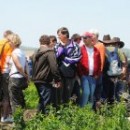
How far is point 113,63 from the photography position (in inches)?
379

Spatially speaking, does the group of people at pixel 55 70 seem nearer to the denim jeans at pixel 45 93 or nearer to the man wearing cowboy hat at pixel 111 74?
the denim jeans at pixel 45 93

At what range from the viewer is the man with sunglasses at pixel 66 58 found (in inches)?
324

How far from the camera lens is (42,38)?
8.25m

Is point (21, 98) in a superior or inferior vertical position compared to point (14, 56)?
inferior

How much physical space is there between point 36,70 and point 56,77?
1.30 feet

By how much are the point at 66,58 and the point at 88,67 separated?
499 mm

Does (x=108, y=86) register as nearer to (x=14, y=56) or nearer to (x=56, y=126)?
(x=14, y=56)

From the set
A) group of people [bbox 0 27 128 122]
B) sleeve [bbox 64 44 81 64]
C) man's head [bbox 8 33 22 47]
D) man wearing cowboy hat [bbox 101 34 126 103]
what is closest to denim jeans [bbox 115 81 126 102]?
man wearing cowboy hat [bbox 101 34 126 103]

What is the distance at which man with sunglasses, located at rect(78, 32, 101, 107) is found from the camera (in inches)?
338

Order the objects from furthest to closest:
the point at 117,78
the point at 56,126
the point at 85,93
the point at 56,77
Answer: the point at 117,78 < the point at 85,93 < the point at 56,77 < the point at 56,126

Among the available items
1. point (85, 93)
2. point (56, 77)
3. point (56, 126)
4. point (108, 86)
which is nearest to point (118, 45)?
point (108, 86)

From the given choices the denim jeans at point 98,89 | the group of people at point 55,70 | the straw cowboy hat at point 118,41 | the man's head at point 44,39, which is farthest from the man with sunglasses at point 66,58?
the straw cowboy hat at point 118,41

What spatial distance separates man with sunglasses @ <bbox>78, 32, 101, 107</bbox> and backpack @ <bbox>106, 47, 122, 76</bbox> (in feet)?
2.76

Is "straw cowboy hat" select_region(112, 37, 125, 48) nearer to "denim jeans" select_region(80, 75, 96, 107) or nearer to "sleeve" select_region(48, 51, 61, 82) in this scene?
"denim jeans" select_region(80, 75, 96, 107)
